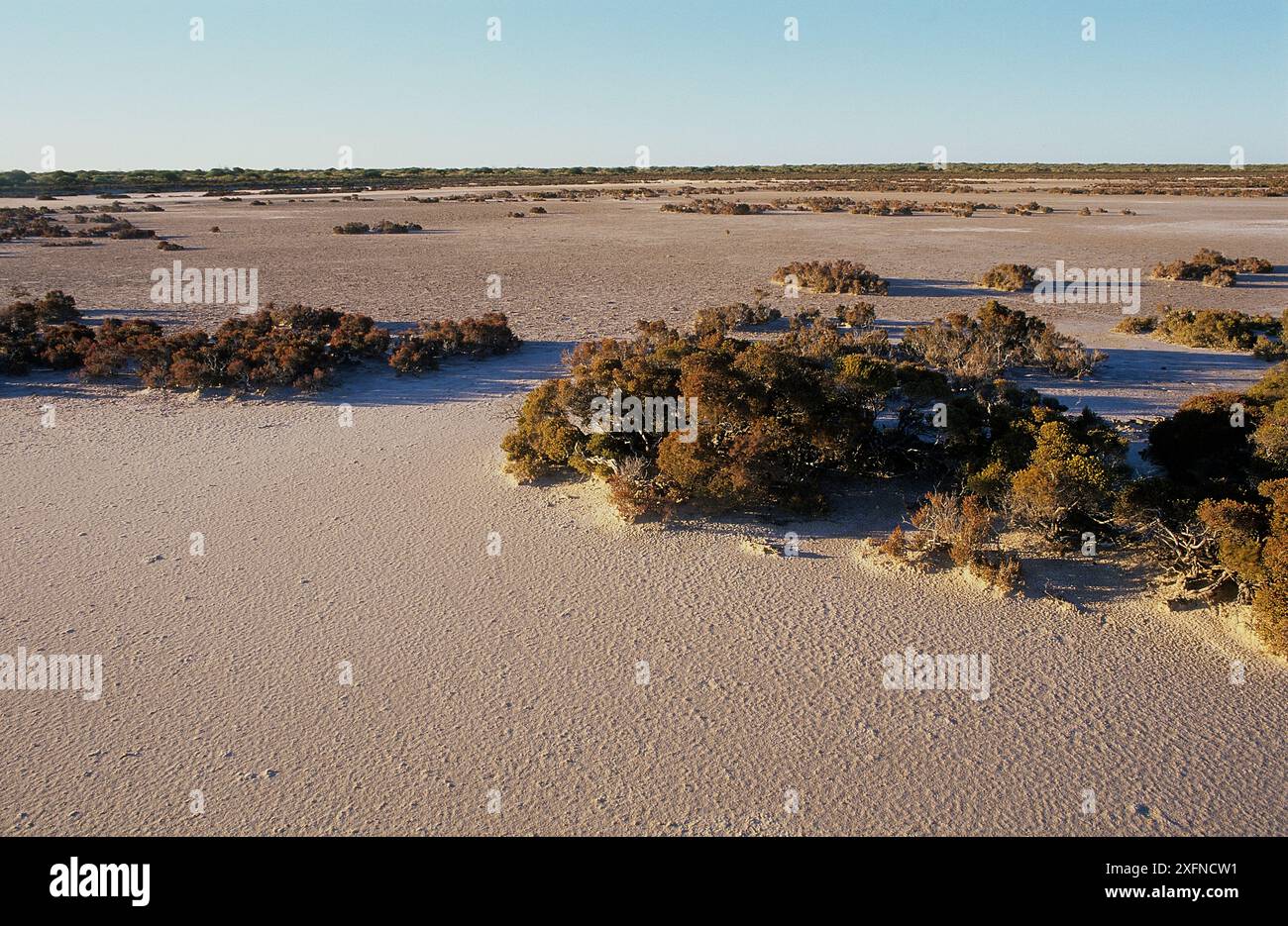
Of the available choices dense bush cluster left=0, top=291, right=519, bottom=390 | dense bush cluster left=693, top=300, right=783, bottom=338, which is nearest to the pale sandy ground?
dense bush cluster left=0, top=291, right=519, bottom=390

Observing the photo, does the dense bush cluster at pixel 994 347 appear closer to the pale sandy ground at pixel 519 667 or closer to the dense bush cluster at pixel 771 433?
the dense bush cluster at pixel 771 433

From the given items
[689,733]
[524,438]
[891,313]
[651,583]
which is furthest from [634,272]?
[689,733]

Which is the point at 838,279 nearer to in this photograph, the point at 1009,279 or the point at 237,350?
the point at 1009,279

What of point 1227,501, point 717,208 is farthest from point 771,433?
point 717,208
